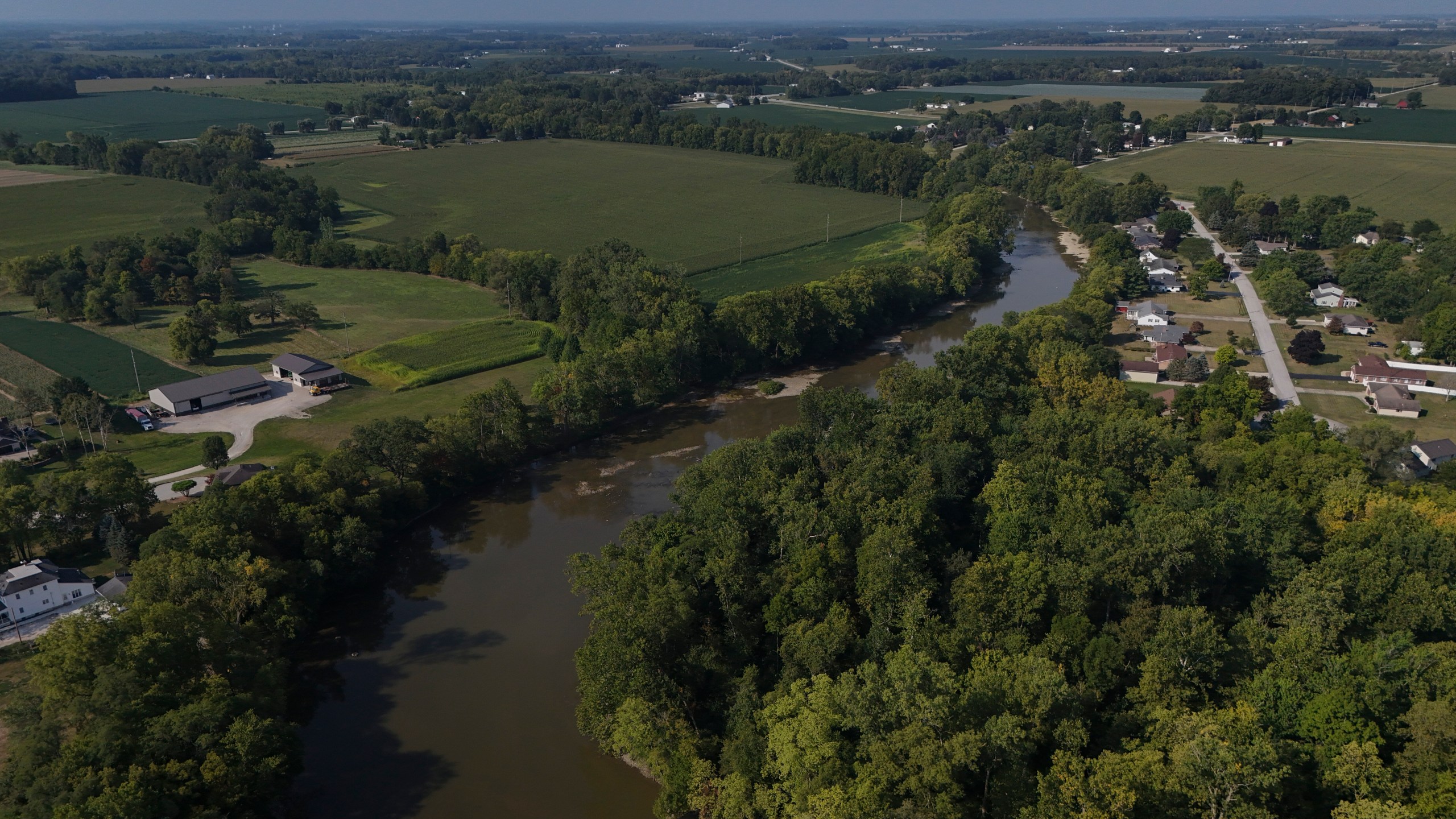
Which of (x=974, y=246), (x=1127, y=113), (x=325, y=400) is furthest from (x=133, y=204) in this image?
(x=1127, y=113)

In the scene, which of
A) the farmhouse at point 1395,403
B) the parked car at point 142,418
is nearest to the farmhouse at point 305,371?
the parked car at point 142,418

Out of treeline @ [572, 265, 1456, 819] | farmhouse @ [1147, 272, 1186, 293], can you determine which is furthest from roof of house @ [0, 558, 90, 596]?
farmhouse @ [1147, 272, 1186, 293]

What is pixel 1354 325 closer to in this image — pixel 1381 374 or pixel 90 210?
pixel 1381 374

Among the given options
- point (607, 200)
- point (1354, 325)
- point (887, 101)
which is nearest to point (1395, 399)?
point (1354, 325)

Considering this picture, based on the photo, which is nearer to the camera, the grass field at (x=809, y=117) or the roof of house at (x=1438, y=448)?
the roof of house at (x=1438, y=448)

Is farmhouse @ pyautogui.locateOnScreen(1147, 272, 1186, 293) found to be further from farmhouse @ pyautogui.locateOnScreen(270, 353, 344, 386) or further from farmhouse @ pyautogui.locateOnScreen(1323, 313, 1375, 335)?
farmhouse @ pyautogui.locateOnScreen(270, 353, 344, 386)

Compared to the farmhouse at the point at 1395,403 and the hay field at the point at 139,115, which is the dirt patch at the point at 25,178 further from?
the farmhouse at the point at 1395,403
